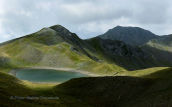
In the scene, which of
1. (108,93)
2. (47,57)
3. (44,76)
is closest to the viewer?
(108,93)

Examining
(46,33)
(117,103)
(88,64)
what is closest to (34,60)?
(88,64)

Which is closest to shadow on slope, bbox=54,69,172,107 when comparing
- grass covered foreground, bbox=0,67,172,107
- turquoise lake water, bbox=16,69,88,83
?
grass covered foreground, bbox=0,67,172,107

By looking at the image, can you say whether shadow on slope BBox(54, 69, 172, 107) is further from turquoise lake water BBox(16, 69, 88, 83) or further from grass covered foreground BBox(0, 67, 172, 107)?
turquoise lake water BBox(16, 69, 88, 83)

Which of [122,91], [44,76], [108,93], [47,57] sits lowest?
[108,93]

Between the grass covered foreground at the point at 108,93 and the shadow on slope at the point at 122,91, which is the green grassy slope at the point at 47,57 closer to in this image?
the shadow on slope at the point at 122,91

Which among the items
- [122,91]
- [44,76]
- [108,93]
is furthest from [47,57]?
[122,91]

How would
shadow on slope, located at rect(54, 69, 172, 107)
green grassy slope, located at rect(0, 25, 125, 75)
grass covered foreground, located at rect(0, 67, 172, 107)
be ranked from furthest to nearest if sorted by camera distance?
green grassy slope, located at rect(0, 25, 125, 75) → shadow on slope, located at rect(54, 69, 172, 107) → grass covered foreground, located at rect(0, 67, 172, 107)

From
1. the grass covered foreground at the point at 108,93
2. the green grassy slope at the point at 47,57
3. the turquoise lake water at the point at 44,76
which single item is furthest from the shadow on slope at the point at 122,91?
the green grassy slope at the point at 47,57

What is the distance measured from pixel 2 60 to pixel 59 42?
230ft

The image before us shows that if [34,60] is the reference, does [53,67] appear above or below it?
below

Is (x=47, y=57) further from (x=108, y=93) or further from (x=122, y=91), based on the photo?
(x=122, y=91)

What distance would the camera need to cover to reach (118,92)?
3716cm

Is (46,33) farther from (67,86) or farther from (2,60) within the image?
(67,86)

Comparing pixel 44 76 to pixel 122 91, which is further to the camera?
pixel 44 76
